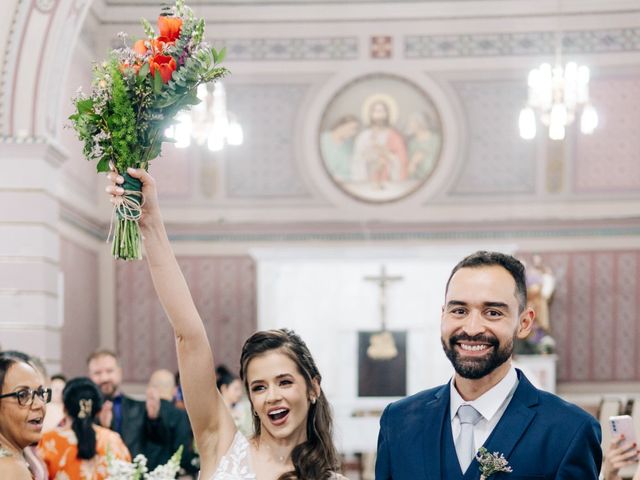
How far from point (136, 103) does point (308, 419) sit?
1.03 metres

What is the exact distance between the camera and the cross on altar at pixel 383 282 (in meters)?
12.2

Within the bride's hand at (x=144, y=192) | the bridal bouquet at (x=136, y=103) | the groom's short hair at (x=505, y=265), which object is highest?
the bridal bouquet at (x=136, y=103)

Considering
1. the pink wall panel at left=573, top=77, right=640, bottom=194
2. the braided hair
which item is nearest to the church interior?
the pink wall panel at left=573, top=77, right=640, bottom=194

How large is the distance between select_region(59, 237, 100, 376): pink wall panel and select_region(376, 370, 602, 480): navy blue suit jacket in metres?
8.99

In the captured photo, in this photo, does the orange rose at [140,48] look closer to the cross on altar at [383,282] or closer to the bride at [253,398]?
the bride at [253,398]

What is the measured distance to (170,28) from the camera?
2.88 meters

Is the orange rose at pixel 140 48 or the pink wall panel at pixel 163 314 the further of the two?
the pink wall panel at pixel 163 314

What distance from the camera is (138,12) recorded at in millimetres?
13172

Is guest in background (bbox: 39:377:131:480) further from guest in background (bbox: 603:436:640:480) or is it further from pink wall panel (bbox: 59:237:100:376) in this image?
pink wall panel (bbox: 59:237:100:376)

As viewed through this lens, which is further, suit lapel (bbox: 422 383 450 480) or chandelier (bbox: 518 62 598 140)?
chandelier (bbox: 518 62 598 140)

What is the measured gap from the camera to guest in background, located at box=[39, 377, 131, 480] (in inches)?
182

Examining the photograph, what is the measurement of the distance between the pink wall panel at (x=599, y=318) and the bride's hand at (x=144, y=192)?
1062cm

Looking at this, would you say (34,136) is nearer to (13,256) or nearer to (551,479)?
(13,256)

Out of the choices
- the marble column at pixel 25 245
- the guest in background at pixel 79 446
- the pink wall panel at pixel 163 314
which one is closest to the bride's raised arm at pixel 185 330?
the guest in background at pixel 79 446
